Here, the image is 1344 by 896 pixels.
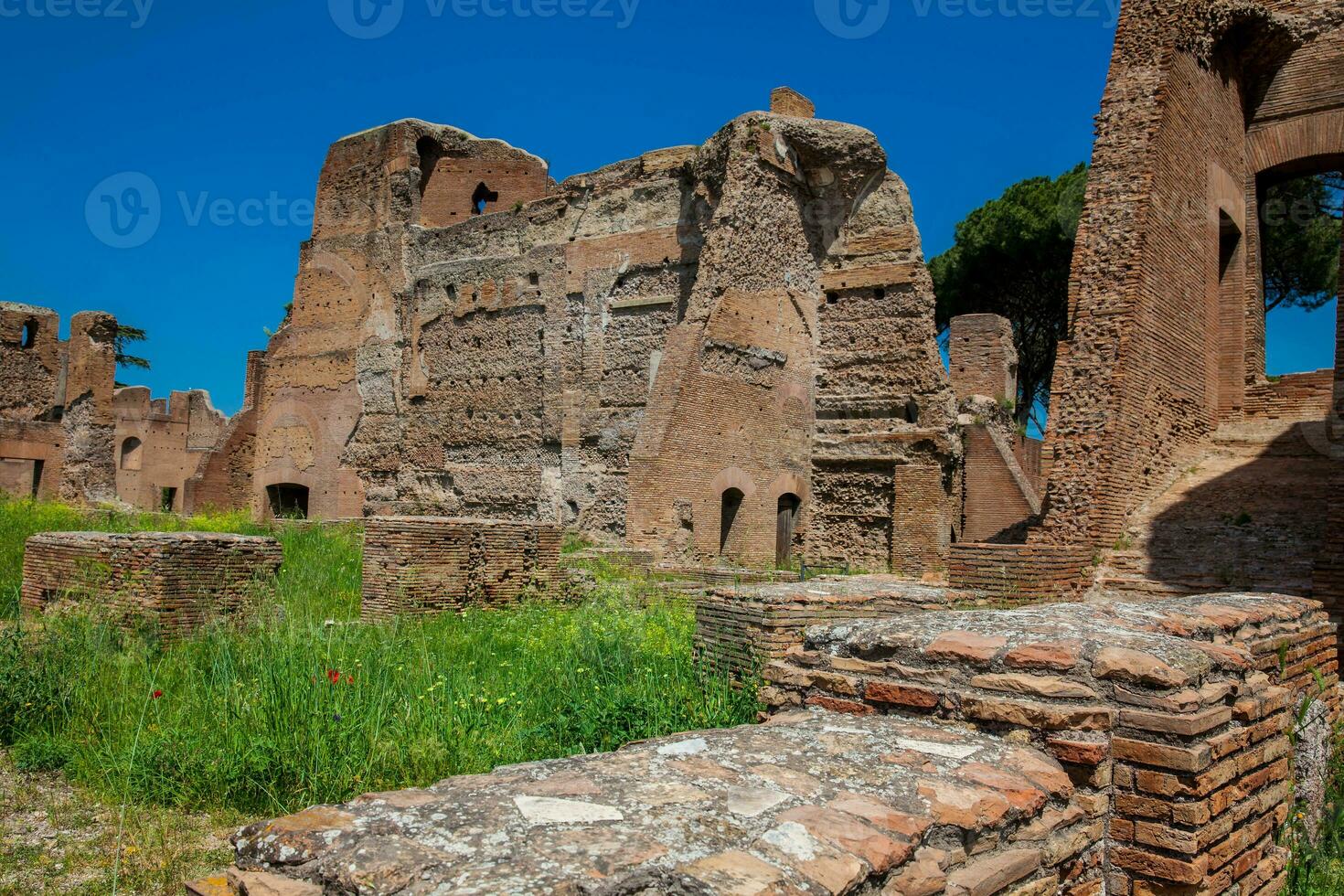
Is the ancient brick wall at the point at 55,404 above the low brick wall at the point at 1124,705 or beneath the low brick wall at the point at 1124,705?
above

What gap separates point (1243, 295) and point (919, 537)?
5.03 meters

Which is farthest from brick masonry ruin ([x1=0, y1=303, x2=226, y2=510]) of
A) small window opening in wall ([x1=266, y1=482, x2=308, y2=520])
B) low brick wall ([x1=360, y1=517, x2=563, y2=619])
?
low brick wall ([x1=360, y1=517, x2=563, y2=619])

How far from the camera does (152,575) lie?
7820 millimetres

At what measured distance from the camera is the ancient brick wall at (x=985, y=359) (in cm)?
1970

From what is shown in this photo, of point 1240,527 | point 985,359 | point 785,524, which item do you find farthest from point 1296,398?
point 985,359

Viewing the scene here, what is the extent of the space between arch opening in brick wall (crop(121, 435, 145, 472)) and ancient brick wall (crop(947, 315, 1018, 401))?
23.3 m

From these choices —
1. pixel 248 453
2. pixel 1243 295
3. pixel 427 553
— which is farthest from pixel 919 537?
pixel 248 453

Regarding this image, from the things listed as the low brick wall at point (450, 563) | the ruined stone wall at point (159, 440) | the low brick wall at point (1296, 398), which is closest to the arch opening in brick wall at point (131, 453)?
the ruined stone wall at point (159, 440)

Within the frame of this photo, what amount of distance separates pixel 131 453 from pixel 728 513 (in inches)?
901

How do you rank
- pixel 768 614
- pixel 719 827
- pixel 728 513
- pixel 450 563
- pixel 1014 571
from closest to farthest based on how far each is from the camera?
pixel 719 827
pixel 768 614
pixel 1014 571
pixel 450 563
pixel 728 513

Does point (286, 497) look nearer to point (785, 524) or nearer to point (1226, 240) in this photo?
point (785, 524)

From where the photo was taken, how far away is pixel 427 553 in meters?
9.66

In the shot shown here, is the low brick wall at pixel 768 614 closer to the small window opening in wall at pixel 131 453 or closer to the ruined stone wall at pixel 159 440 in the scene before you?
the ruined stone wall at pixel 159 440

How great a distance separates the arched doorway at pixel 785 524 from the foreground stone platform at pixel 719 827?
12098 mm
